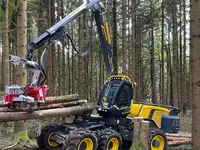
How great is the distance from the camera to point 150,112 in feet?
30.1

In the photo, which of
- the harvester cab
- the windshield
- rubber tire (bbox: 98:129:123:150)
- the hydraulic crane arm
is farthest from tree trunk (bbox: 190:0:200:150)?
the hydraulic crane arm

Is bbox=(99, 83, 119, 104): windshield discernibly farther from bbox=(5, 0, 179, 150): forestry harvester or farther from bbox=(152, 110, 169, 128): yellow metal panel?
bbox=(152, 110, 169, 128): yellow metal panel

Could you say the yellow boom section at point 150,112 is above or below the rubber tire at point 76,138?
above

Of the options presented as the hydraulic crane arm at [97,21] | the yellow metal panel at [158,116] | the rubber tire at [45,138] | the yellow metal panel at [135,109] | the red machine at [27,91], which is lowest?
the rubber tire at [45,138]

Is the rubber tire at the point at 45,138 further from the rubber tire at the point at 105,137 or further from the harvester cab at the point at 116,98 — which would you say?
the rubber tire at the point at 105,137

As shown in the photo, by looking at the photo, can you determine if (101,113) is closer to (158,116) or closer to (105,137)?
(105,137)

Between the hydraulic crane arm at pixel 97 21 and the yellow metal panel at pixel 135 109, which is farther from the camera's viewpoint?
the yellow metal panel at pixel 135 109

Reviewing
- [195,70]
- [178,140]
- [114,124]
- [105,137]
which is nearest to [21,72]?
[114,124]

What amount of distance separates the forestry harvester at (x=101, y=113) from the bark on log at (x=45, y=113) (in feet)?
0.78

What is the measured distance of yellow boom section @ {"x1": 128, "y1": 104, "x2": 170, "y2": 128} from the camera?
30.0ft

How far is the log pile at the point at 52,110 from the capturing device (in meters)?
7.08

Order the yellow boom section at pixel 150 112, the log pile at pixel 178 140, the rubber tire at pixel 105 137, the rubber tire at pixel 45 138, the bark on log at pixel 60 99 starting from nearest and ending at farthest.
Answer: the rubber tire at pixel 105 137
the bark on log at pixel 60 99
the rubber tire at pixel 45 138
the yellow boom section at pixel 150 112
the log pile at pixel 178 140

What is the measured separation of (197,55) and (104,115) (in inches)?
123

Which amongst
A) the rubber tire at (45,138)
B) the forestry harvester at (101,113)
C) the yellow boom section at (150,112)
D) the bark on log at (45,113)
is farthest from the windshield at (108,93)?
the rubber tire at (45,138)
